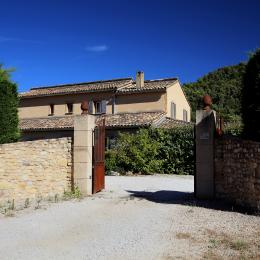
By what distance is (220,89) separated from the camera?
53094mm

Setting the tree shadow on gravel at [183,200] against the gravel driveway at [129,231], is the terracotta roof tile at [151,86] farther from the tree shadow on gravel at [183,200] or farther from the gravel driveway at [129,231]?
the gravel driveway at [129,231]

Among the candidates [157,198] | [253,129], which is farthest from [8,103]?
[253,129]

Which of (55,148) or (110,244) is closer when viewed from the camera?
(110,244)

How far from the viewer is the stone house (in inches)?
1172

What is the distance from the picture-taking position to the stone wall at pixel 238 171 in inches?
399

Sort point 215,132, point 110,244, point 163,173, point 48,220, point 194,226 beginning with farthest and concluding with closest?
point 163,173, point 215,132, point 48,220, point 194,226, point 110,244

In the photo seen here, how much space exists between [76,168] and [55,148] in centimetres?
100

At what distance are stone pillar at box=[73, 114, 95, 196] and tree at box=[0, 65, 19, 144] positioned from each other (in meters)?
2.77

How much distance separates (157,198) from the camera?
12938 mm

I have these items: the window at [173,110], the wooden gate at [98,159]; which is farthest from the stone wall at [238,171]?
the window at [173,110]

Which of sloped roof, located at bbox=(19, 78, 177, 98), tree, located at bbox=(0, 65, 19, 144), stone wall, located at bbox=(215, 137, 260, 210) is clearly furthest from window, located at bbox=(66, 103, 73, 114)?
stone wall, located at bbox=(215, 137, 260, 210)

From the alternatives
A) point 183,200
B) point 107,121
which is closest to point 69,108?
point 107,121

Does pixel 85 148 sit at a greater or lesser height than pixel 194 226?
greater

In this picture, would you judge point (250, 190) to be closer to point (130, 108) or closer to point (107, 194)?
point (107, 194)
